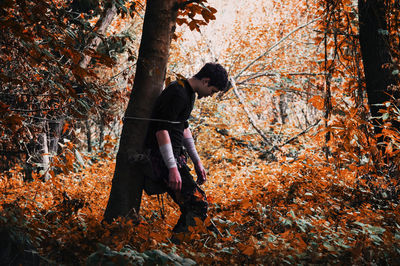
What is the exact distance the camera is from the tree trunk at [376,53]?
13.3 ft

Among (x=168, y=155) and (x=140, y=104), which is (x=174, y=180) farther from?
(x=140, y=104)

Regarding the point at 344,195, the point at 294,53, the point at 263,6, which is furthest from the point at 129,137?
the point at 263,6

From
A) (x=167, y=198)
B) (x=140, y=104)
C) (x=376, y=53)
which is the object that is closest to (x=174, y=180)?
(x=140, y=104)

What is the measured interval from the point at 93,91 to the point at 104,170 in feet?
13.0

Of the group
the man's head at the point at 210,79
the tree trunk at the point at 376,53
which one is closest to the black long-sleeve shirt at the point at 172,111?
the man's head at the point at 210,79

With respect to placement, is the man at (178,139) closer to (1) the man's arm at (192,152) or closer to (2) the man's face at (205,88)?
(2) the man's face at (205,88)

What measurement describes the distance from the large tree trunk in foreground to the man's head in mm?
353

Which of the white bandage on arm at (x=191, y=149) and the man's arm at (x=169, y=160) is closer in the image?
the man's arm at (x=169, y=160)

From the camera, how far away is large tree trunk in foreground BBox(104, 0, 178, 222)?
2570 mm

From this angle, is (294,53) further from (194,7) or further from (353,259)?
(353,259)

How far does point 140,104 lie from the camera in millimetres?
2645

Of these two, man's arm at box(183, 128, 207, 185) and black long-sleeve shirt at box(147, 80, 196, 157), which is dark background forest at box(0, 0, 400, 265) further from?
man's arm at box(183, 128, 207, 185)

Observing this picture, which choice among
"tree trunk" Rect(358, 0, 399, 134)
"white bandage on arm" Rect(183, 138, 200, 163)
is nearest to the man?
"white bandage on arm" Rect(183, 138, 200, 163)

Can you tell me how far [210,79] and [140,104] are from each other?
0.64 meters
